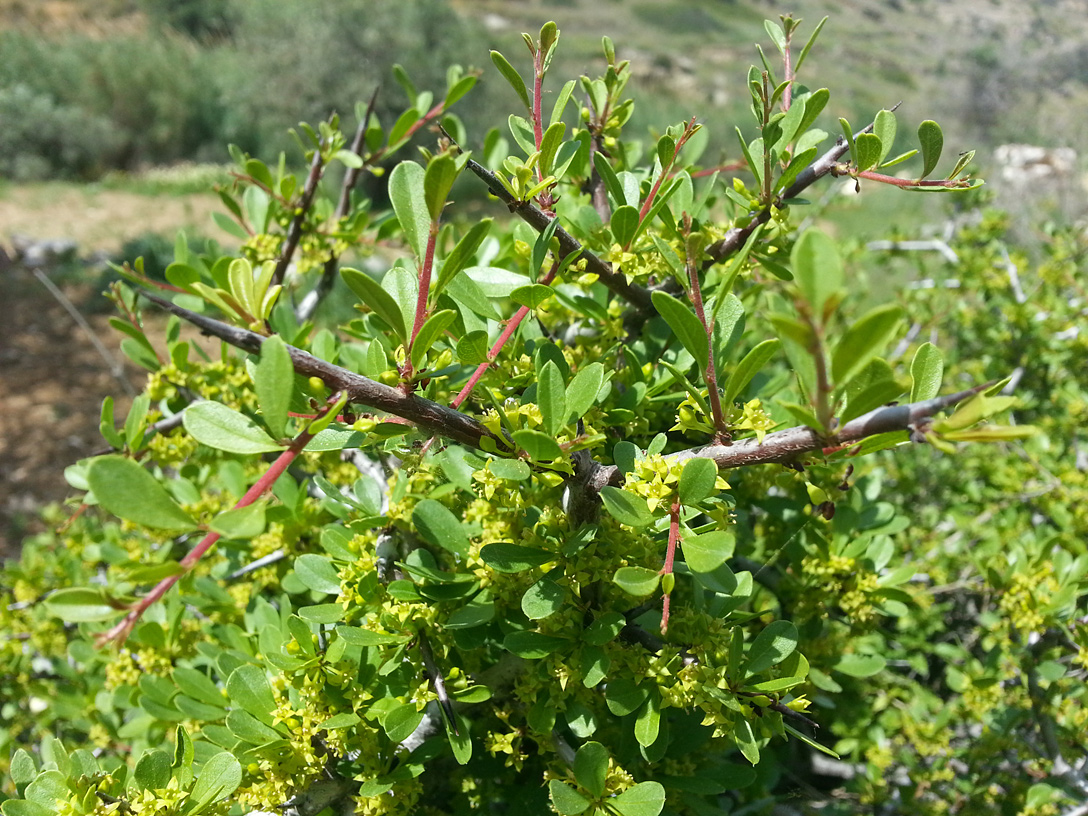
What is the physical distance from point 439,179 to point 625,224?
0.36 meters

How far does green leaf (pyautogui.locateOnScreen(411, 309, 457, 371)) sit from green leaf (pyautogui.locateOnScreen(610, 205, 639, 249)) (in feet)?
1.05

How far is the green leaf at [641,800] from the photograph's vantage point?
80cm

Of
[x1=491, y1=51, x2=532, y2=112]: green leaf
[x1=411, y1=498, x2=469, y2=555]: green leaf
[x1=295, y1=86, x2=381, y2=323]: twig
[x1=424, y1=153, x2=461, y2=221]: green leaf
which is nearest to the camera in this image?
[x1=424, y1=153, x2=461, y2=221]: green leaf

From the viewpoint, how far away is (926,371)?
0.70m

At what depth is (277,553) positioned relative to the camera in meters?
1.28

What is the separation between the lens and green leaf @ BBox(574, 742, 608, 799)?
2.65ft

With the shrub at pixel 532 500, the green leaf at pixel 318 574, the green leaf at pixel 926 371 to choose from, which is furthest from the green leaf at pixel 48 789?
the green leaf at pixel 926 371

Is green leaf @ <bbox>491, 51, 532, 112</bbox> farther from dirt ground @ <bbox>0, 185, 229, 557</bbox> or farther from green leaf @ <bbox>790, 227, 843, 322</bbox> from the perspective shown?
dirt ground @ <bbox>0, 185, 229, 557</bbox>

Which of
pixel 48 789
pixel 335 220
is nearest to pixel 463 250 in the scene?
pixel 48 789

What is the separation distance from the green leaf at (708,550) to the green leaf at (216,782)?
61 cm

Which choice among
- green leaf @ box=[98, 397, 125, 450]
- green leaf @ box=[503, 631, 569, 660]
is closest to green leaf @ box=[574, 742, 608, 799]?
green leaf @ box=[503, 631, 569, 660]

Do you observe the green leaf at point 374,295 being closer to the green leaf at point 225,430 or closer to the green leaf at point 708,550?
the green leaf at point 225,430

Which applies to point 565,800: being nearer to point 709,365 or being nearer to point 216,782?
point 216,782

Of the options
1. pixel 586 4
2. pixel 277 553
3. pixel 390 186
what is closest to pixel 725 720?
pixel 390 186
